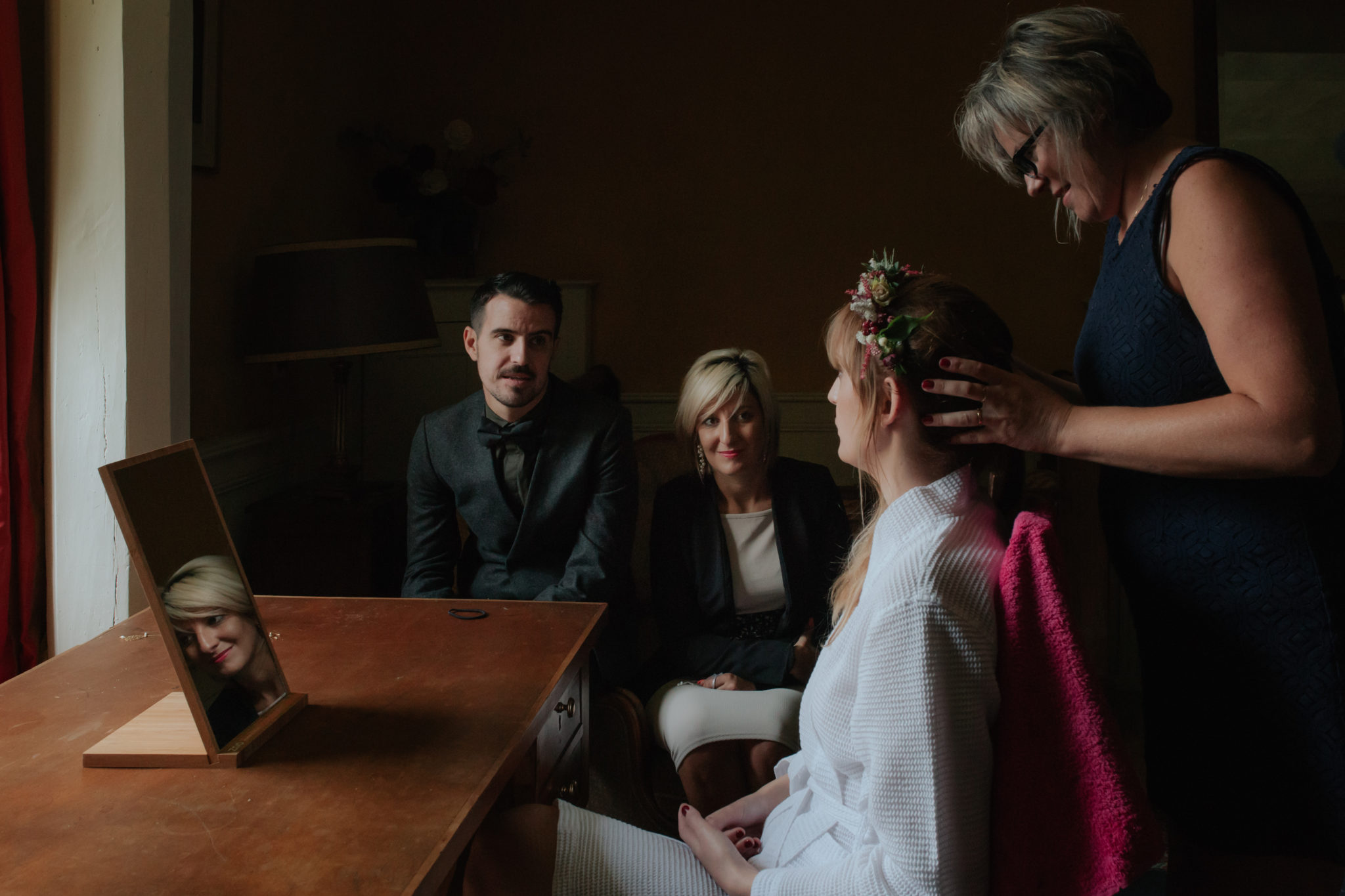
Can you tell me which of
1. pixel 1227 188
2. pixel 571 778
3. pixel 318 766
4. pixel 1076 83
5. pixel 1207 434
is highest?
pixel 1076 83

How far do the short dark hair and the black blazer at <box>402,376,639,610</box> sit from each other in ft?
0.62

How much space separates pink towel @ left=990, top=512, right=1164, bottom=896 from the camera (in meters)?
0.89

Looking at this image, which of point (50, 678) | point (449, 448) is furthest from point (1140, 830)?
point (449, 448)

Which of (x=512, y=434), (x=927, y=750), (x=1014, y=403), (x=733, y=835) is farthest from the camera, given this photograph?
(x=512, y=434)

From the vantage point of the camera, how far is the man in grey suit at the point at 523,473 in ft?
6.88

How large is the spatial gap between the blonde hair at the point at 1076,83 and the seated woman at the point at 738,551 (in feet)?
3.88

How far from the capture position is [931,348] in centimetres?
109

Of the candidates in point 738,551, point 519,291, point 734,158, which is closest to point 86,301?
point 519,291

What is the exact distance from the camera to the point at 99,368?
1.70m

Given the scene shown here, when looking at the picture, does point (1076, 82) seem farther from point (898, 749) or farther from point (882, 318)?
point (898, 749)

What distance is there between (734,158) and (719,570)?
195cm

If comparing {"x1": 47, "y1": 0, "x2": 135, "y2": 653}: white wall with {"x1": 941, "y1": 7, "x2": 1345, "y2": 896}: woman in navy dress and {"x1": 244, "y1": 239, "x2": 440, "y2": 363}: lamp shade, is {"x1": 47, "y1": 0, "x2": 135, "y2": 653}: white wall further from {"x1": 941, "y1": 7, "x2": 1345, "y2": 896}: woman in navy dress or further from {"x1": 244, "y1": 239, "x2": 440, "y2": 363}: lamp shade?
{"x1": 941, "y1": 7, "x2": 1345, "y2": 896}: woman in navy dress

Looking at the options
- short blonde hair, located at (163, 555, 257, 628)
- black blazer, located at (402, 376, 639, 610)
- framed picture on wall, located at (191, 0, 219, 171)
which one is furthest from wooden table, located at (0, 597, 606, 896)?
framed picture on wall, located at (191, 0, 219, 171)

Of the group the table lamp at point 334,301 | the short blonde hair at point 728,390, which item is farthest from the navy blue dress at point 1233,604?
the table lamp at point 334,301
